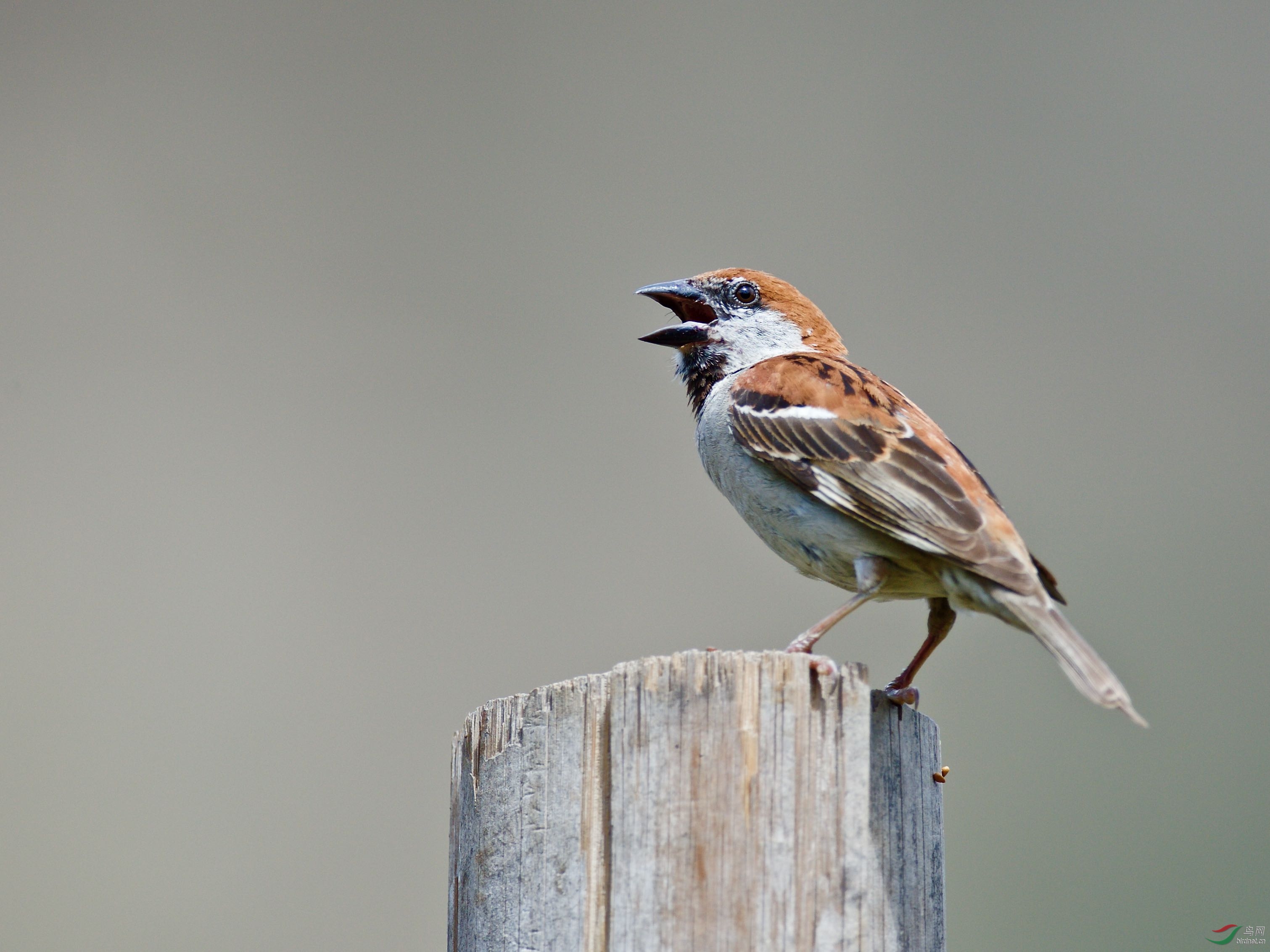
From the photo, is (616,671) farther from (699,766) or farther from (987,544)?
(987,544)

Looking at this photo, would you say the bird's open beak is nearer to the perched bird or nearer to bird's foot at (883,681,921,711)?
the perched bird

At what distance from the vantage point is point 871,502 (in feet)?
12.8

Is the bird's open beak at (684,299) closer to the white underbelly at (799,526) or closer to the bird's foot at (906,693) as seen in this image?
the white underbelly at (799,526)

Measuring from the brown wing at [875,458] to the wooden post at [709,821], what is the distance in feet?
3.44

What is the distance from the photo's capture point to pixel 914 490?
154 inches

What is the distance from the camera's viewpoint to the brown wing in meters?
3.69

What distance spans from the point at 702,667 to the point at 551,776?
0.48m

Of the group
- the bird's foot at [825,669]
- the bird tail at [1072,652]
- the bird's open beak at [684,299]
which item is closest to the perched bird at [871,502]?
the bird tail at [1072,652]

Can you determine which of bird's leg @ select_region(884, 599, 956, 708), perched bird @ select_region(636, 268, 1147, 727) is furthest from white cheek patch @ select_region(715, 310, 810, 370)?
bird's leg @ select_region(884, 599, 956, 708)

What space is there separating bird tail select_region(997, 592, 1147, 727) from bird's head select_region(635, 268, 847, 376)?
2.01 m

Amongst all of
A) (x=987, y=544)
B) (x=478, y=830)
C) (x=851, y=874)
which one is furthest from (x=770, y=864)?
(x=987, y=544)

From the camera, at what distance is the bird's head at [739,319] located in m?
5.18

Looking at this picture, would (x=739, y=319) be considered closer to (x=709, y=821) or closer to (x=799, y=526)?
(x=799, y=526)

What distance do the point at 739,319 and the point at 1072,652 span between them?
2.51m
